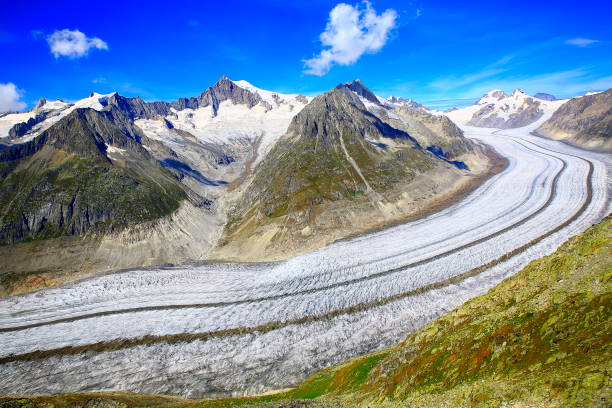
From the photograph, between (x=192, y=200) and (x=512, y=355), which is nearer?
(x=512, y=355)

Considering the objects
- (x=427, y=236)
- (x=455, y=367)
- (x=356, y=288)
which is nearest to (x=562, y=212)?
(x=427, y=236)

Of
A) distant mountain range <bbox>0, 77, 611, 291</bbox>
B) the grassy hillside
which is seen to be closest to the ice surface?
the grassy hillside

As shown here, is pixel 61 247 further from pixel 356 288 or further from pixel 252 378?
pixel 356 288

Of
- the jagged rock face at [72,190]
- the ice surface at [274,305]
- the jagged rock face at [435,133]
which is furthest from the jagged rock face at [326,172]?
the jagged rock face at [435,133]

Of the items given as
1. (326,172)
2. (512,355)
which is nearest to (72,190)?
(326,172)

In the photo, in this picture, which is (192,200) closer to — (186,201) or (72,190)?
(186,201)

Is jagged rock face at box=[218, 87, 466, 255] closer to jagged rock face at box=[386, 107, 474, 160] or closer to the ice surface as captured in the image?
the ice surface
